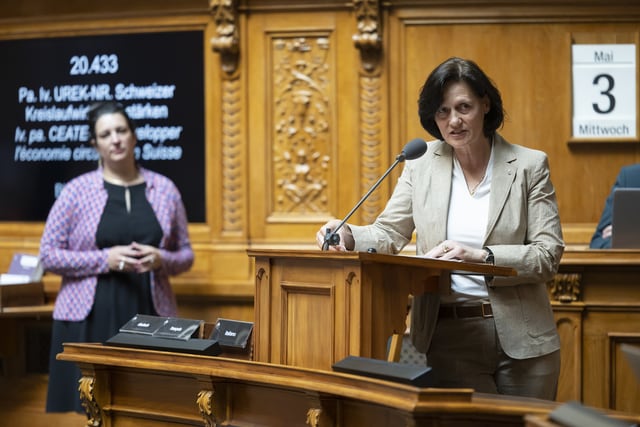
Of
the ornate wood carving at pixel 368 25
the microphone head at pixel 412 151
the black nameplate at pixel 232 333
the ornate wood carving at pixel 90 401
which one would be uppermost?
the ornate wood carving at pixel 368 25

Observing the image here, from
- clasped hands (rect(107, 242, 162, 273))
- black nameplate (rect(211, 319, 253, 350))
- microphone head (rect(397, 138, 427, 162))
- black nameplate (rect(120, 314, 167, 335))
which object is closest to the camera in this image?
microphone head (rect(397, 138, 427, 162))

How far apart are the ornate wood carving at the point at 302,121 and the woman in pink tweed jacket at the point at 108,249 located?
816 millimetres

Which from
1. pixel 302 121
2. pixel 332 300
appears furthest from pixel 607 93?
pixel 332 300

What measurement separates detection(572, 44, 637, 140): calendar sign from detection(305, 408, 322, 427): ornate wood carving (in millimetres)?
3356

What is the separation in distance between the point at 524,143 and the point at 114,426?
3130 mm

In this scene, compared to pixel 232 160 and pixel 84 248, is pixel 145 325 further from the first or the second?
pixel 232 160

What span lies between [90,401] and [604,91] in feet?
11.4

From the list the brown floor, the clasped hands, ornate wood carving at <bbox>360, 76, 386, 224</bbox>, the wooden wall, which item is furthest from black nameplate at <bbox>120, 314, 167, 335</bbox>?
the brown floor

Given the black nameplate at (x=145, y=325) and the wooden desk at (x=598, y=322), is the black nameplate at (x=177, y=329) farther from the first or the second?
the wooden desk at (x=598, y=322)

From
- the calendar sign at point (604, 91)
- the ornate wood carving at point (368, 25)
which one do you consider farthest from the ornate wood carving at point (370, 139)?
the calendar sign at point (604, 91)

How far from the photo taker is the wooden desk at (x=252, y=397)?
223 cm

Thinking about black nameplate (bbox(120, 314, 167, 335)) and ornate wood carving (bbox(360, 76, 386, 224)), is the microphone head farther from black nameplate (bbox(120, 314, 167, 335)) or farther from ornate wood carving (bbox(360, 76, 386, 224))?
ornate wood carving (bbox(360, 76, 386, 224))

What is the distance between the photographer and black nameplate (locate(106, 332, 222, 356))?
2820 mm

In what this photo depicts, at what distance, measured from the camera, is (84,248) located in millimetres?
4828
